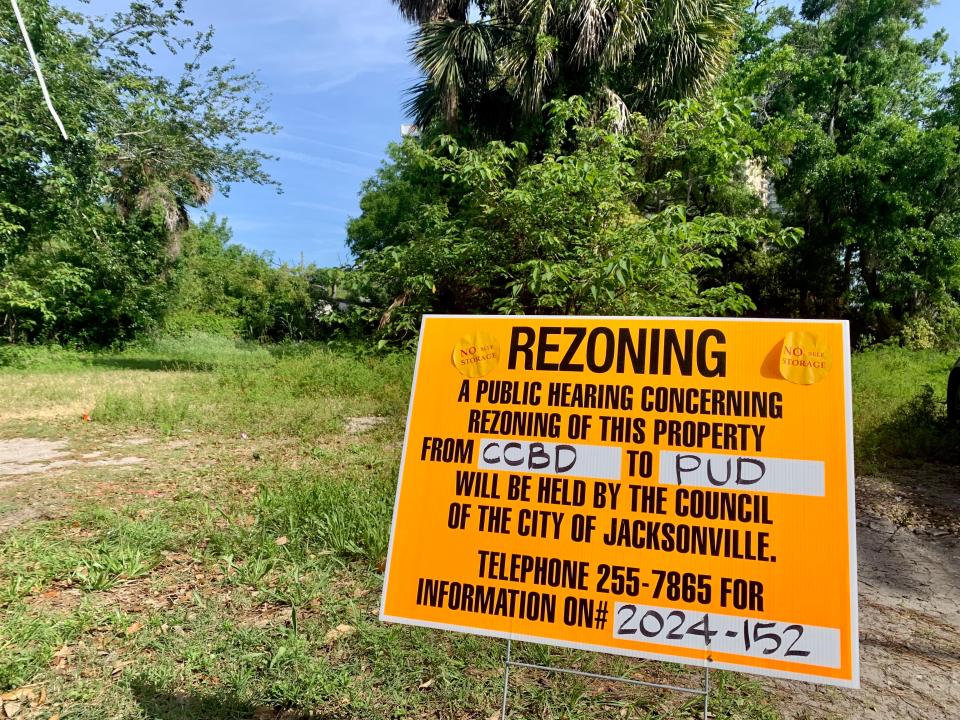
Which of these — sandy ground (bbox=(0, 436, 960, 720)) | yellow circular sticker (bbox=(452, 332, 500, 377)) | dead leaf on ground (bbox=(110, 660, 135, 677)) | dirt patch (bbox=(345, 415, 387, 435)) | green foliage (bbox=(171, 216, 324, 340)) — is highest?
green foliage (bbox=(171, 216, 324, 340))

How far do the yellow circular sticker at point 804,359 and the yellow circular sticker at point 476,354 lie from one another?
976mm

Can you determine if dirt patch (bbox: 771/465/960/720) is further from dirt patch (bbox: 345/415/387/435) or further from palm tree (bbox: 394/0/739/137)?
palm tree (bbox: 394/0/739/137)

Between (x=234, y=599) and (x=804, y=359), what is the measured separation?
9.41 ft

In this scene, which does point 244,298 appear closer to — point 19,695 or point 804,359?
point 19,695

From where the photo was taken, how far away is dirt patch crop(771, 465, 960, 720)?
7.66ft

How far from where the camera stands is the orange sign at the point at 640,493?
178cm

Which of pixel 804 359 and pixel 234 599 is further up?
pixel 804 359

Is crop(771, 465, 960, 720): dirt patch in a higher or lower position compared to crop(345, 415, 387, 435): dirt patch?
Answer: lower

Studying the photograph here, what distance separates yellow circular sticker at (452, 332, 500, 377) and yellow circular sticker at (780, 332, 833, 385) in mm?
976

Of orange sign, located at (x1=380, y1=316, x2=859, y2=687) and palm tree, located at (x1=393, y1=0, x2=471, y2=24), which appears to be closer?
orange sign, located at (x1=380, y1=316, x2=859, y2=687)

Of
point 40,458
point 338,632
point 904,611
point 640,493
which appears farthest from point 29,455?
point 904,611

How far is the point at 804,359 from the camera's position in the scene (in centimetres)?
192

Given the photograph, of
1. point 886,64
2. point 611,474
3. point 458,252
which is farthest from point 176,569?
point 886,64

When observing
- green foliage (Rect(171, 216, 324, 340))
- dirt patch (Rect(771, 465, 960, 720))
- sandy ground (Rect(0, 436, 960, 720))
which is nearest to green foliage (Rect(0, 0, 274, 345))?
green foliage (Rect(171, 216, 324, 340))
